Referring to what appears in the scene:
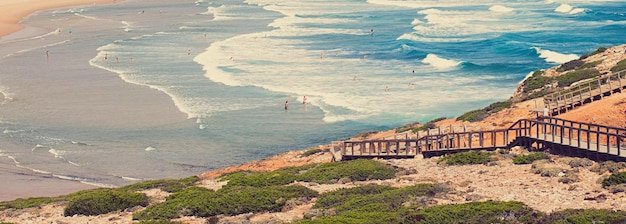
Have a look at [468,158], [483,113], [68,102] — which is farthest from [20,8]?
[468,158]

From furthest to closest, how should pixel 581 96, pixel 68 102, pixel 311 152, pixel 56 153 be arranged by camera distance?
pixel 68 102 → pixel 56 153 → pixel 311 152 → pixel 581 96

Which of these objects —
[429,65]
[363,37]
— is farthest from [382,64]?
[363,37]

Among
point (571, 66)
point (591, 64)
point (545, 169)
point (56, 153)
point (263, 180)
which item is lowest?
point (56, 153)

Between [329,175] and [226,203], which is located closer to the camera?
[226,203]

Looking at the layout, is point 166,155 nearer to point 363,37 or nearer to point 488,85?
point 488,85

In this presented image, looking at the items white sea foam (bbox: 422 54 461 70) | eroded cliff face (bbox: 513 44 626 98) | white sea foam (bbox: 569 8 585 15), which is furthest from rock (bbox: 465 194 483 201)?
white sea foam (bbox: 569 8 585 15)

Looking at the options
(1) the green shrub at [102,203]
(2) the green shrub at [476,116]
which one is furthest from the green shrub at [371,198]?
(2) the green shrub at [476,116]

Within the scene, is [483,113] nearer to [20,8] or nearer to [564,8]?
[564,8]
